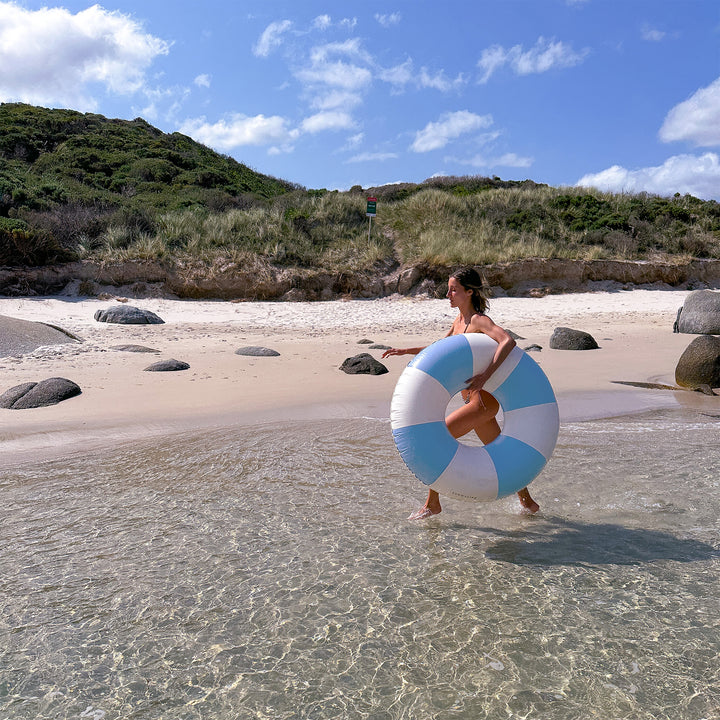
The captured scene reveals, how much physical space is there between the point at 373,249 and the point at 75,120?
2727cm

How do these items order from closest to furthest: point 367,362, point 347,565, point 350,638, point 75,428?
point 350,638, point 347,565, point 75,428, point 367,362

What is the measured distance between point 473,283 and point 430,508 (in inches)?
55.7

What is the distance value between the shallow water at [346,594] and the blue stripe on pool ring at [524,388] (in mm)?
841

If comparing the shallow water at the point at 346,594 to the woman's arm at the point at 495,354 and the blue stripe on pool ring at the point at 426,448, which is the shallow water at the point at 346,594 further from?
the woman's arm at the point at 495,354

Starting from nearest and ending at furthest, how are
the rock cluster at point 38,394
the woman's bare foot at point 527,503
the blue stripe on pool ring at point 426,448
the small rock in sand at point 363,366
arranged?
the blue stripe on pool ring at point 426,448
the woman's bare foot at point 527,503
the rock cluster at point 38,394
the small rock in sand at point 363,366

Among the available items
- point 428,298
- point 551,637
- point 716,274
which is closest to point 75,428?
point 551,637

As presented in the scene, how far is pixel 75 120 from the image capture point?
3759 cm

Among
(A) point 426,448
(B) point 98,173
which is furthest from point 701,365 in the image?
(B) point 98,173

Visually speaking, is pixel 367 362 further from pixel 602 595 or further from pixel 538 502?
pixel 602 595

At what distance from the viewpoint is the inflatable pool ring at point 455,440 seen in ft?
11.6

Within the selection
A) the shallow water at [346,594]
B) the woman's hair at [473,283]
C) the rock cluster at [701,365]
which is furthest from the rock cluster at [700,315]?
the woman's hair at [473,283]

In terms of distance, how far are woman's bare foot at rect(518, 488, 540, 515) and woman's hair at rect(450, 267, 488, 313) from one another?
1.21m

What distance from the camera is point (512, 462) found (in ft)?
11.9

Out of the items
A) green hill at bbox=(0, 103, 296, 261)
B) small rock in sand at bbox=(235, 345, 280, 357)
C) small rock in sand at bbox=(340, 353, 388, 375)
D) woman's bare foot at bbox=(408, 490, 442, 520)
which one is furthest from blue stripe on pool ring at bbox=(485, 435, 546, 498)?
green hill at bbox=(0, 103, 296, 261)
